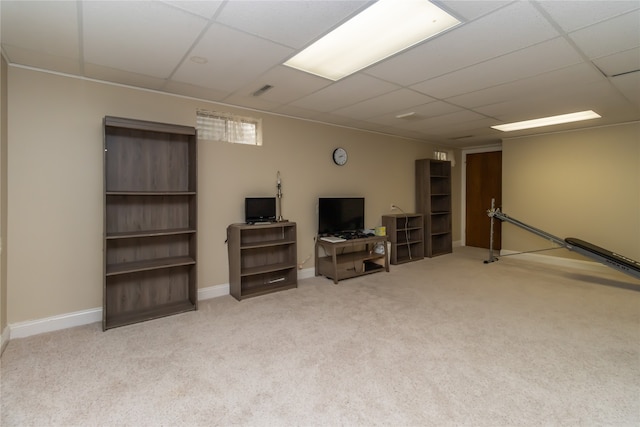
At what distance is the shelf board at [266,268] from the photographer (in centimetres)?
384

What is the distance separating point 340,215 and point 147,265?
9.31ft

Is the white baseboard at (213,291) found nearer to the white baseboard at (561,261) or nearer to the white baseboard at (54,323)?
the white baseboard at (54,323)

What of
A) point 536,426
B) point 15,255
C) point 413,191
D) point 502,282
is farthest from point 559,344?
point 15,255

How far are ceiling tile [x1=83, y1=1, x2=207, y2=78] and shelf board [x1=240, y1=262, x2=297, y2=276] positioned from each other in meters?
2.36

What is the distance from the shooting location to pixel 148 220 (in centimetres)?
338

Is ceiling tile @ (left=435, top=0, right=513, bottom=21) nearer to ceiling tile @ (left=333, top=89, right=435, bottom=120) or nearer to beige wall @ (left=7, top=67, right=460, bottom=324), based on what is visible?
ceiling tile @ (left=333, top=89, right=435, bottom=120)

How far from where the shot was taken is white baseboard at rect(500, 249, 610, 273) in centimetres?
513

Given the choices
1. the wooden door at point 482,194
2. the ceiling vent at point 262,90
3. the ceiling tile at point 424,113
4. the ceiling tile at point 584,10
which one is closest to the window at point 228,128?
the ceiling vent at point 262,90

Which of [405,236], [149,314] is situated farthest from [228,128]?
[405,236]

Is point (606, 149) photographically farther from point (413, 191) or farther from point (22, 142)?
point (22, 142)

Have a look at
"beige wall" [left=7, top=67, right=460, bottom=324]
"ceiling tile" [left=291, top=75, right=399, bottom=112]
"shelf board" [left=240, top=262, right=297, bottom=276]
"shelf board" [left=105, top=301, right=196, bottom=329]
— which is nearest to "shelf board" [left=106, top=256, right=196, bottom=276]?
"beige wall" [left=7, top=67, right=460, bottom=324]

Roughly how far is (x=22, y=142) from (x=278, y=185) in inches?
105

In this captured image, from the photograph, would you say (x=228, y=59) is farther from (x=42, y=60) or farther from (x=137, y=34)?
(x=42, y=60)

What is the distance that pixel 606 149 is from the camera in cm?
498
